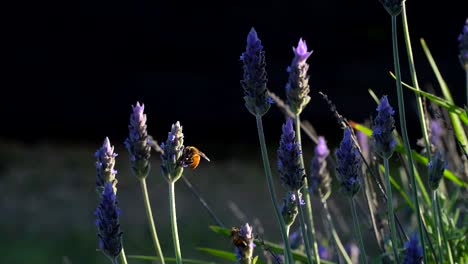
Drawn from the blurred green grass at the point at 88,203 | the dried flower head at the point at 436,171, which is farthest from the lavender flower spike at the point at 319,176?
the blurred green grass at the point at 88,203

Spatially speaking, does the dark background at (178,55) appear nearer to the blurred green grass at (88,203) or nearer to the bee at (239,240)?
the blurred green grass at (88,203)

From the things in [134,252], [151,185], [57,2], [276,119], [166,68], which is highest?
[57,2]

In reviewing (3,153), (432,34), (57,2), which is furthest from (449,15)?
(3,153)

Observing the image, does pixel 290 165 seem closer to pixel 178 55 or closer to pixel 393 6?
pixel 393 6

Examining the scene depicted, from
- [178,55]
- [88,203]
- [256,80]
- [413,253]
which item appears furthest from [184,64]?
[413,253]

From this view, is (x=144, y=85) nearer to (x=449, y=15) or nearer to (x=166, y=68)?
(x=166, y=68)

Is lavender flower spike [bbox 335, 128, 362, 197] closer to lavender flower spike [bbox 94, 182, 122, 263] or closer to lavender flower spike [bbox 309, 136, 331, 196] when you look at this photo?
lavender flower spike [bbox 309, 136, 331, 196]
